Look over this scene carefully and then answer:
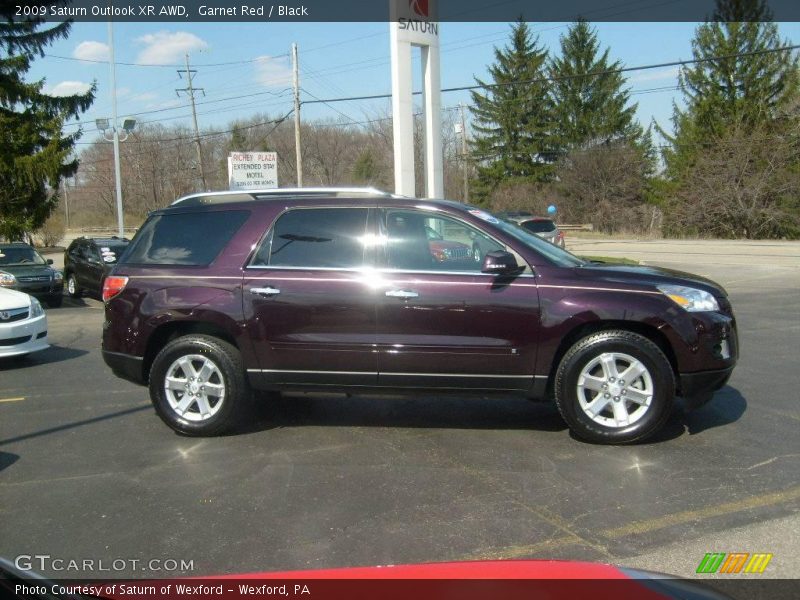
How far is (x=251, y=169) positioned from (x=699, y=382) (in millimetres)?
21469

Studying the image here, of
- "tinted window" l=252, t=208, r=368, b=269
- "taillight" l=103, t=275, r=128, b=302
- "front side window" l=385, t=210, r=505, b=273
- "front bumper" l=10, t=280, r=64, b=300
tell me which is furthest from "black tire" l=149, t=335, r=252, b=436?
"front bumper" l=10, t=280, r=64, b=300

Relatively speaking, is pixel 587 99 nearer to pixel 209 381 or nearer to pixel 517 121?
pixel 517 121

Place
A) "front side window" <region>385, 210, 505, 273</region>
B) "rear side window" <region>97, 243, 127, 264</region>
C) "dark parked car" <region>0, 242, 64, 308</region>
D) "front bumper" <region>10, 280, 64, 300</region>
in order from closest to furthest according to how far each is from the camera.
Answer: "front side window" <region>385, 210, 505, 273</region>, "front bumper" <region>10, 280, 64, 300</region>, "dark parked car" <region>0, 242, 64, 308</region>, "rear side window" <region>97, 243, 127, 264</region>

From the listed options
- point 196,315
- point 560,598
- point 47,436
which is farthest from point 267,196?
point 560,598

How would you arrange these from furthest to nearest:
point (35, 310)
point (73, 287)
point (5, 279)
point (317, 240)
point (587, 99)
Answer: point (587, 99), point (73, 287), point (5, 279), point (35, 310), point (317, 240)

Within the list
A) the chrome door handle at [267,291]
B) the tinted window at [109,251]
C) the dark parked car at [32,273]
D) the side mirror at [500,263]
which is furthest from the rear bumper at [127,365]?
the tinted window at [109,251]

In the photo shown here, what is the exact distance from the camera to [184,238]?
6246 mm

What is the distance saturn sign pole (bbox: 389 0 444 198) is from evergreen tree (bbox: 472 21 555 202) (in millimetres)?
41429

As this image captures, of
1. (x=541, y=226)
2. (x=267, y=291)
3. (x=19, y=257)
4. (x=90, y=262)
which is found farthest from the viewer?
(x=541, y=226)

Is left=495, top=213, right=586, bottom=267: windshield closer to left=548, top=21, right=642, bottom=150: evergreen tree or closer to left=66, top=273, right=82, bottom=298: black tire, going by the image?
left=66, top=273, right=82, bottom=298: black tire

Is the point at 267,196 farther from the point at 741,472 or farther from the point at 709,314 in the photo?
the point at 741,472

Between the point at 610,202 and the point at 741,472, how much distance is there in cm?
4993

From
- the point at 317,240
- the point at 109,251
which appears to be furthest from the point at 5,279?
the point at 317,240

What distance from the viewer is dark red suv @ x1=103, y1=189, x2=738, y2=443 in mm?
5480
